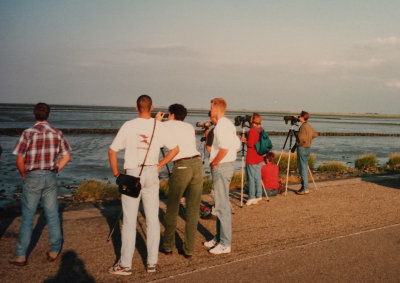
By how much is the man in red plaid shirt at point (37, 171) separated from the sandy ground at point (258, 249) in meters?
0.38

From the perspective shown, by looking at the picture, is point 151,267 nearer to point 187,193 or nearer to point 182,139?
point 187,193

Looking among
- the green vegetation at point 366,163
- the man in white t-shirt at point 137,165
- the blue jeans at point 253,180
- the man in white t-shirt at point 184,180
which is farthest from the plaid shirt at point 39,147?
the green vegetation at point 366,163

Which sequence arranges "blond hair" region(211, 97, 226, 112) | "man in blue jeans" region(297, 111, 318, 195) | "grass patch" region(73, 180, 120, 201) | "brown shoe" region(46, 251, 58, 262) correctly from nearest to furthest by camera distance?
1. "brown shoe" region(46, 251, 58, 262)
2. "blond hair" region(211, 97, 226, 112)
3. "man in blue jeans" region(297, 111, 318, 195)
4. "grass patch" region(73, 180, 120, 201)

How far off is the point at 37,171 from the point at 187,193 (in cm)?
202

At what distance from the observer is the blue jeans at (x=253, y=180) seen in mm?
8051

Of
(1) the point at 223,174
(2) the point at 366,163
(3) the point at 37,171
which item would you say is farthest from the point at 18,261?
(2) the point at 366,163

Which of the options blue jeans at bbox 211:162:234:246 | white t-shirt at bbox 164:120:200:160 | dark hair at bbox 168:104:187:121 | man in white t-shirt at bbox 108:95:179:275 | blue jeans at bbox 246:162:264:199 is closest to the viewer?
man in white t-shirt at bbox 108:95:179:275

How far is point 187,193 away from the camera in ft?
16.1

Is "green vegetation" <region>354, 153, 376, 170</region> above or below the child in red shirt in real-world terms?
below

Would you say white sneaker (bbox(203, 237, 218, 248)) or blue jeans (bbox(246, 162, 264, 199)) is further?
blue jeans (bbox(246, 162, 264, 199))

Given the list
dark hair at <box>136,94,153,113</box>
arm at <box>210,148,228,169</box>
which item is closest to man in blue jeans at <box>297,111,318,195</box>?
arm at <box>210,148,228,169</box>

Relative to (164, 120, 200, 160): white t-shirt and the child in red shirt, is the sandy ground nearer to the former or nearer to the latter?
the child in red shirt

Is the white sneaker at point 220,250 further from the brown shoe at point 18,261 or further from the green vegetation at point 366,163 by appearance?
the green vegetation at point 366,163

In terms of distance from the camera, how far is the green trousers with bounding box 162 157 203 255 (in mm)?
4758
